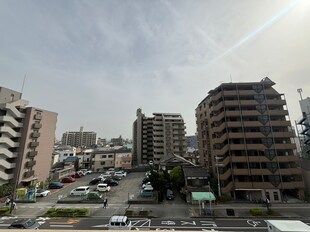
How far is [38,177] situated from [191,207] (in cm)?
4063

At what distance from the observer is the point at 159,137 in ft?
256

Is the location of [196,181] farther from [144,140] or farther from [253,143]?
[144,140]

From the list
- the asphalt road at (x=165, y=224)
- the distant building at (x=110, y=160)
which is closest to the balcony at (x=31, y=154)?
the asphalt road at (x=165, y=224)

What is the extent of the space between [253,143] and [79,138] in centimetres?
14612

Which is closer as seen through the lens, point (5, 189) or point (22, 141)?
point (5, 189)

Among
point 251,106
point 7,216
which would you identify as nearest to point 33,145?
point 7,216

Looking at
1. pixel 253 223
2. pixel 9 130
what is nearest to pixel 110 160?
pixel 9 130

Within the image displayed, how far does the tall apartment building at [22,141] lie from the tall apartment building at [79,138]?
10863 centimetres

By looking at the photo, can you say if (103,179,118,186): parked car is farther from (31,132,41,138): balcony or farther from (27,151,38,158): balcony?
(31,132,41,138): balcony

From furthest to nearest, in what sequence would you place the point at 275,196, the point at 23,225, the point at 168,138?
the point at 168,138, the point at 275,196, the point at 23,225

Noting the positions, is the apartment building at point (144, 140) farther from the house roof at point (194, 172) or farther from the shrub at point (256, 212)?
the shrub at point (256, 212)

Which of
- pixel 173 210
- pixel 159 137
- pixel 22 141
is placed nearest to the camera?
pixel 173 210

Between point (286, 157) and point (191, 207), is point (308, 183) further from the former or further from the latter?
point (191, 207)

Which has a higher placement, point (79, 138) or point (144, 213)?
point (79, 138)
